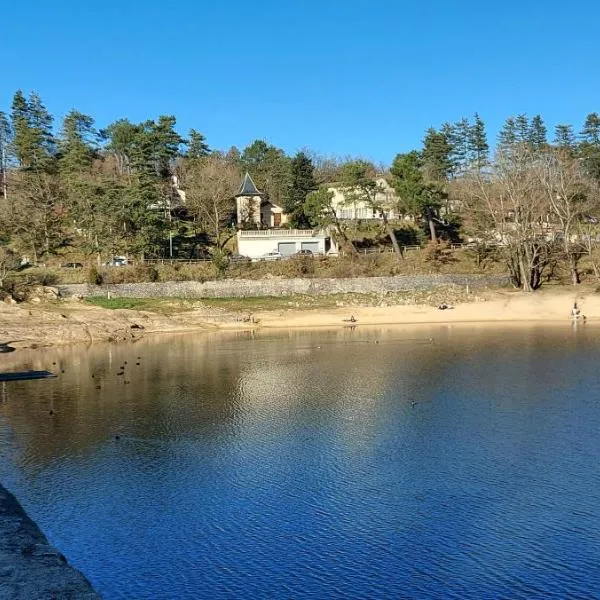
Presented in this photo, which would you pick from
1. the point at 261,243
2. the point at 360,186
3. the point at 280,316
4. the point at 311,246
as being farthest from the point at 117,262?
the point at 360,186

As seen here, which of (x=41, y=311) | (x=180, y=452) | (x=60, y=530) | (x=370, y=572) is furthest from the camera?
(x=41, y=311)

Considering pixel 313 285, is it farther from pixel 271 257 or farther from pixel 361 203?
pixel 361 203

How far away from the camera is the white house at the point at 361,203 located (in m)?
75.9

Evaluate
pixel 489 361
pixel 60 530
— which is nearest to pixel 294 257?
pixel 489 361

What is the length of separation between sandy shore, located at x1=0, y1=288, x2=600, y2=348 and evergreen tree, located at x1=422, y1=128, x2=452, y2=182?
35096 mm

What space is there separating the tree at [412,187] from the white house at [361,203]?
3.07 meters

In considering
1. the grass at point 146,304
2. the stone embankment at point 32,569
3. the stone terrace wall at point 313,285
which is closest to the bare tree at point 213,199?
the stone terrace wall at point 313,285

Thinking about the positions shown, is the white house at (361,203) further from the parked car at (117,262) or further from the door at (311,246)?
the parked car at (117,262)

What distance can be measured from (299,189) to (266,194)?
44.9 feet

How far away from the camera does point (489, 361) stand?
1597 inches

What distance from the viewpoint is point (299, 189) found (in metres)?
85.8

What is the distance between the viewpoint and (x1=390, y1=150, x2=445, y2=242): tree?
72562mm

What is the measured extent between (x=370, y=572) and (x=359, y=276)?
57130 mm

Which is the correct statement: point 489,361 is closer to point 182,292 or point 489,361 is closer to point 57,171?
point 182,292
